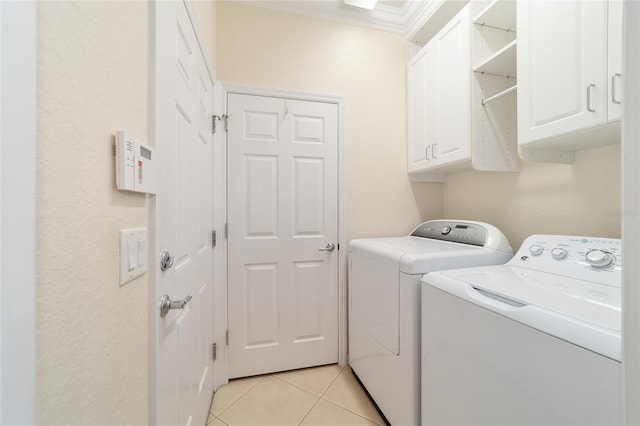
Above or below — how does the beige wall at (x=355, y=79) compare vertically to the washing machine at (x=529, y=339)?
above

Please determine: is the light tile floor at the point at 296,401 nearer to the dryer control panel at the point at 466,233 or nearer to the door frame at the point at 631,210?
the dryer control panel at the point at 466,233

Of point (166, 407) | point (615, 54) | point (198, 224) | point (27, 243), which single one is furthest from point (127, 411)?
point (615, 54)

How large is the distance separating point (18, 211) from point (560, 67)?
165cm

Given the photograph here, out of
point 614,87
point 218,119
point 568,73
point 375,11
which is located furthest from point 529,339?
point 375,11

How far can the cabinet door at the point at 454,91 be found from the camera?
1.52 meters

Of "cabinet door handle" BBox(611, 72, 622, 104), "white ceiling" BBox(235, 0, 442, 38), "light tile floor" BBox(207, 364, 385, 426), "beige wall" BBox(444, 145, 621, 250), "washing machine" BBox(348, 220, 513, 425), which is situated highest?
"white ceiling" BBox(235, 0, 442, 38)

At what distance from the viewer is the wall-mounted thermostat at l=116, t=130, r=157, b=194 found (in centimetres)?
55

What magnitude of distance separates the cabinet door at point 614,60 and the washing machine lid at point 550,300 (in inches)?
24.0

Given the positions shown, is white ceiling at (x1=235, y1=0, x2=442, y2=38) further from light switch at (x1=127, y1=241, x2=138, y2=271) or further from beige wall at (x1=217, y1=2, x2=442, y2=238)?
light switch at (x1=127, y1=241, x2=138, y2=271)

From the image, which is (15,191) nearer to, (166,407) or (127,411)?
(127,411)

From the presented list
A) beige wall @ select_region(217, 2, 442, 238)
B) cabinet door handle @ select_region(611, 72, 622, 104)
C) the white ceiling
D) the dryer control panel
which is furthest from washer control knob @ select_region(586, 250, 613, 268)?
the white ceiling

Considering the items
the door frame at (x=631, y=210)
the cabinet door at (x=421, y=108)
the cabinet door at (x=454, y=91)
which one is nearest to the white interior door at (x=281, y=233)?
the cabinet door at (x=421, y=108)

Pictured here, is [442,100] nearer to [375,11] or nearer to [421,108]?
[421,108]

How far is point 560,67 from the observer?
1.02 m
